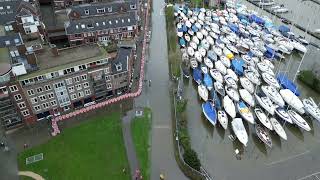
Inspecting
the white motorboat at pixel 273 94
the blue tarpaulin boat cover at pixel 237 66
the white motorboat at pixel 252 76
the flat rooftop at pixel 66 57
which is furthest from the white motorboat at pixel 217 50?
the flat rooftop at pixel 66 57

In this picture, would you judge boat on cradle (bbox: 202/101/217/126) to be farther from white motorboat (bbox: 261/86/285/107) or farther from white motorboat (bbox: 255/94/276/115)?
white motorboat (bbox: 261/86/285/107)

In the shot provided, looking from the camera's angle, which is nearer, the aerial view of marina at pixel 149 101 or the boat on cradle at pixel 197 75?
the aerial view of marina at pixel 149 101

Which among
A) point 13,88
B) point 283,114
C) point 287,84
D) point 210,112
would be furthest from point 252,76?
point 13,88

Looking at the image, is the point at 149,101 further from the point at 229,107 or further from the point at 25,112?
the point at 25,112

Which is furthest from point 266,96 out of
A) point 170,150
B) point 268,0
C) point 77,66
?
point 268,0

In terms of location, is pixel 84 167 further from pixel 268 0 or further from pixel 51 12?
pixel 268 0

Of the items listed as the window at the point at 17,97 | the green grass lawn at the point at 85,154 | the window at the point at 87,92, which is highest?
the window at the point at 17,97

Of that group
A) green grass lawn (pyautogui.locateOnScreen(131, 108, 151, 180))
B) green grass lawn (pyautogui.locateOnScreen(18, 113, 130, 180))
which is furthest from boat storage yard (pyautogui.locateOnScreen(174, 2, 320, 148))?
green grass lawn (pyautogui.locateOnScreen(18, 113, 130, 180))

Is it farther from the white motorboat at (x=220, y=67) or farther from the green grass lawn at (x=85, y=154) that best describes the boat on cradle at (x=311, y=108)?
the green grass lawn at (x=85, y=154)
